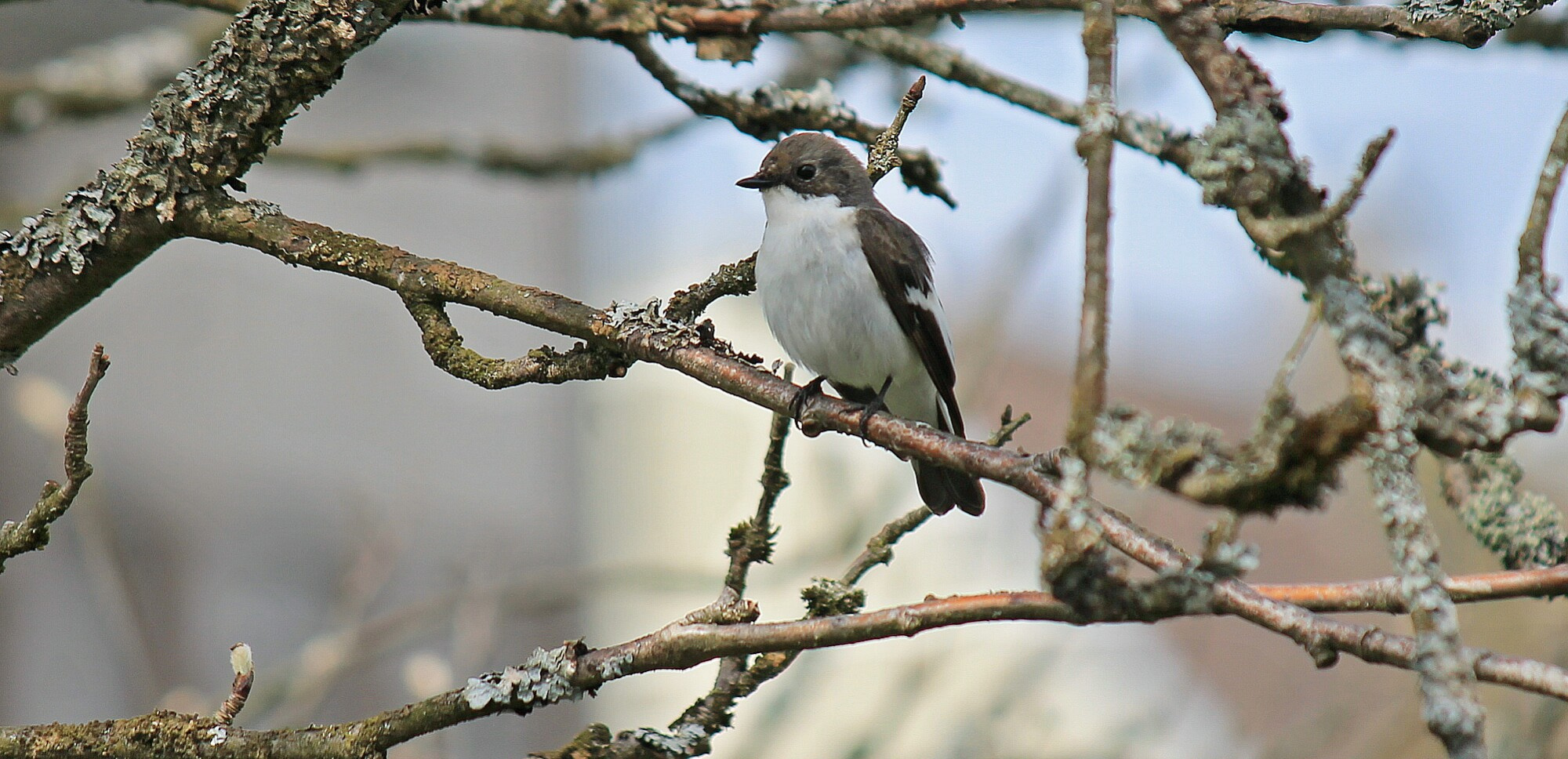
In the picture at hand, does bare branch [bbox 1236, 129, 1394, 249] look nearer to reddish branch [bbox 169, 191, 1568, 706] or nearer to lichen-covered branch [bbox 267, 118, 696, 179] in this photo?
reddish branch [bbox 169, 191, 1568, 706]

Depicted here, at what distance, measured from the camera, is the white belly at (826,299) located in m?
4.20

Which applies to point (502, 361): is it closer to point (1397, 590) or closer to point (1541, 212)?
point (1397, 590)

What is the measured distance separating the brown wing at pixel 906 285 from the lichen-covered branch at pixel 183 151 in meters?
2.17

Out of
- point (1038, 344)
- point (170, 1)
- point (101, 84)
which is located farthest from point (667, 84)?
point (1038, 344)

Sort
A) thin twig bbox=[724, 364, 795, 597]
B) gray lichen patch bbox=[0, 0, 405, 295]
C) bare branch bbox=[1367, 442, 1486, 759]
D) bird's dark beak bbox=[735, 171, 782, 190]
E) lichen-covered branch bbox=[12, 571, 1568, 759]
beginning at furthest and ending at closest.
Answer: bird's dark beak bbox=[735, 171, 782, 190] < thin twig bbox=[724, 364, 795, 597] < gray lichen patch bbox=[0, 0, 405, 295] < lichen-covered branch bbox=[12, 571, 1568, 759] < bare branch bbox=[1367, 442, 1486, 759]

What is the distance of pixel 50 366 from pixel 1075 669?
7.64 meters

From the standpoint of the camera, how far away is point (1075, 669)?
703 centimetres

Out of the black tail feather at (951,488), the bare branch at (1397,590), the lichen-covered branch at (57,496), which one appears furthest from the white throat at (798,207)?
the bare branch at (1397,590)

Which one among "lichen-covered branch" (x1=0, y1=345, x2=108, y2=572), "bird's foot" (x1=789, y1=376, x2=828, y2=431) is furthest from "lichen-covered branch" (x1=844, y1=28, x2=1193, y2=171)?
"lichen-covered branch" (x1=0, y1=345, x2=108, y2=572)

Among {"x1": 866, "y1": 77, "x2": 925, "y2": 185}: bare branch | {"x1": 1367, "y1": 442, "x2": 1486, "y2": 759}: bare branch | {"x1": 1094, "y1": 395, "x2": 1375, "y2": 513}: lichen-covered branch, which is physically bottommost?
{"x1": 1367, "y1": 442, "x2": 1486, "y2": 759}: bare branch

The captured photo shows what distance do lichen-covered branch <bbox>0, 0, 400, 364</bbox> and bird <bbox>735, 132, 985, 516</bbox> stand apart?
6.21ft

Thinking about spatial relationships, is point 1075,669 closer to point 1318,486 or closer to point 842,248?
point 842,248

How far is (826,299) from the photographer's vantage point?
420 centimetres

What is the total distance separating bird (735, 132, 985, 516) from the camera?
4.21m
